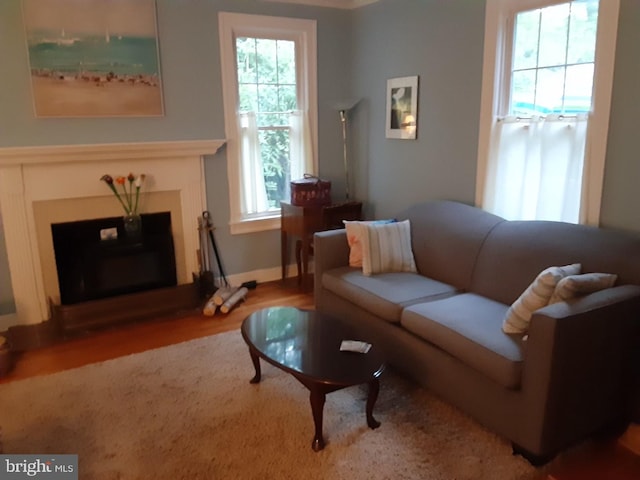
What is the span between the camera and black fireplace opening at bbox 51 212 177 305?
147 inches

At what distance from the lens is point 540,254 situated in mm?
2760

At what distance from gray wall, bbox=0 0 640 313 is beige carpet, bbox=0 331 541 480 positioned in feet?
4.83

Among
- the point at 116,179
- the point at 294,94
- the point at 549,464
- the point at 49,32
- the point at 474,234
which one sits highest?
the point at 49,32

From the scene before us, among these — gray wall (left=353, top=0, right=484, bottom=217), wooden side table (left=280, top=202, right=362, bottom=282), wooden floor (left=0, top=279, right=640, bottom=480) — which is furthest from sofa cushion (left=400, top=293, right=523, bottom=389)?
wooden side table (left=280, top=202, right=362, bottom=282)

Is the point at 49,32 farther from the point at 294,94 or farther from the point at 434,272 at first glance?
the point at 434,272

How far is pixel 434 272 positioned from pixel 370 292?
1.83ft

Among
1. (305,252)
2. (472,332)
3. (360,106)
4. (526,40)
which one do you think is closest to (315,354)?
(472,332)

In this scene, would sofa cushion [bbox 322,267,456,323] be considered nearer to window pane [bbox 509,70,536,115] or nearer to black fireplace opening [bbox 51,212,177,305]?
window pane [bbox 509,70,536,115]

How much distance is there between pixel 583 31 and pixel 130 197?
323 cm

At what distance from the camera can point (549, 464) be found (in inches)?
87.8

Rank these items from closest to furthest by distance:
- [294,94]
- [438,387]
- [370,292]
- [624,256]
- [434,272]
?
1. [624,256]
2. [438,387]
3. [370,292]
4. [434,272]
5. [294,94]

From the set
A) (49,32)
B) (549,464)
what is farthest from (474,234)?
(49,32)

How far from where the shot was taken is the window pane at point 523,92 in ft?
10.5

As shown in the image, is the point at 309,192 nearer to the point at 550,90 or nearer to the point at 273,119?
the point at 273,119
